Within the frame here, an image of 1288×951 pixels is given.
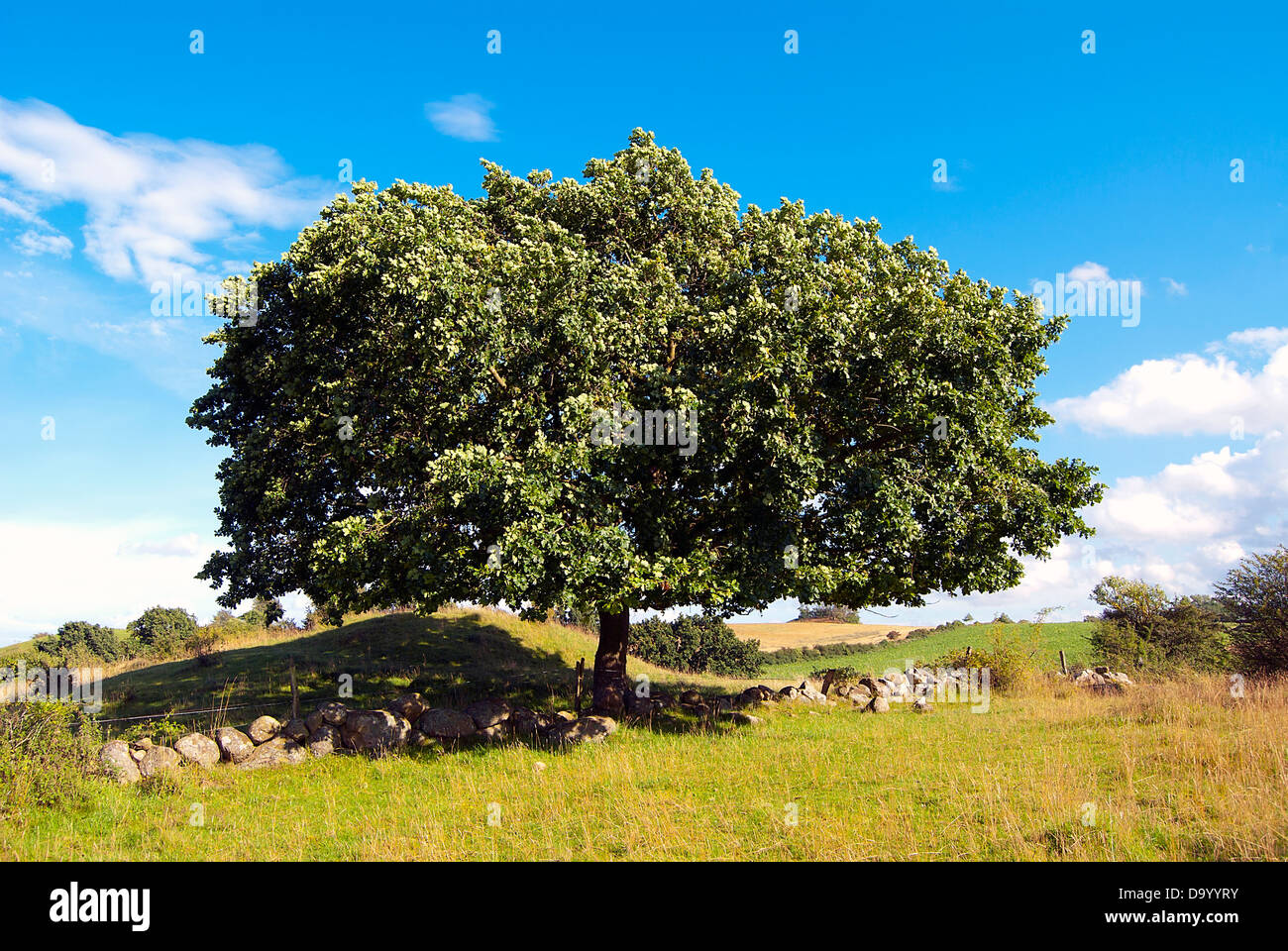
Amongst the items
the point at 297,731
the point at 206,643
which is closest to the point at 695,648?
the point at 206,643

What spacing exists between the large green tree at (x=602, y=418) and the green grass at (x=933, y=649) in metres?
33.6

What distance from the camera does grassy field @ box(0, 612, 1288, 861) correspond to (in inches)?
439

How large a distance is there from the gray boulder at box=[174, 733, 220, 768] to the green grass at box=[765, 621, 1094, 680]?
39193 millimetres

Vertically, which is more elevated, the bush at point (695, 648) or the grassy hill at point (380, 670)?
the grassy hill at point (380, 670)

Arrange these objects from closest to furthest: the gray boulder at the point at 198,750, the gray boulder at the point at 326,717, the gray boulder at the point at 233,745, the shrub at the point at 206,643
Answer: the gray boulder at the point at 198,750 → the gray boulder at the point at 233,745 → the gray boulder at the point at 326,717 → the shrub at the point at 206,643

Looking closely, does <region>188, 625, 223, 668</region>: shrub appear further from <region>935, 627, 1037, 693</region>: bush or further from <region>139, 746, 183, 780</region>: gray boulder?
<region>935, 627, 1037, 693</region>: bush

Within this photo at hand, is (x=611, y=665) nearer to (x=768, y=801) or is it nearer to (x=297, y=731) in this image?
(x=297, y=731)

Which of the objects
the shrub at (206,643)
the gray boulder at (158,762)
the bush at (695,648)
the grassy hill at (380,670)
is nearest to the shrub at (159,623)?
the shrub at (206,643)

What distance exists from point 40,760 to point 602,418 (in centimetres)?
Answer: 1441

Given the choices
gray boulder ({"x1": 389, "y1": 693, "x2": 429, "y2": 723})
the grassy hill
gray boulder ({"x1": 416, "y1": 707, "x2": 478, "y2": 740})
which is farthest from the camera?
the grassy hill

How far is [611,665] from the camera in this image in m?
25.5

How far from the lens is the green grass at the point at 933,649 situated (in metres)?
55.8

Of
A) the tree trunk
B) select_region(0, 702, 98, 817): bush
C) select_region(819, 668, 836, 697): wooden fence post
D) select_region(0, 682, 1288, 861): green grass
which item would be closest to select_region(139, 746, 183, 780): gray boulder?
select_region(0, 682, 1288, 861): green grass

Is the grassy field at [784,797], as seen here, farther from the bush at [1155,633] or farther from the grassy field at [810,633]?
the grassy field at [810,633]
